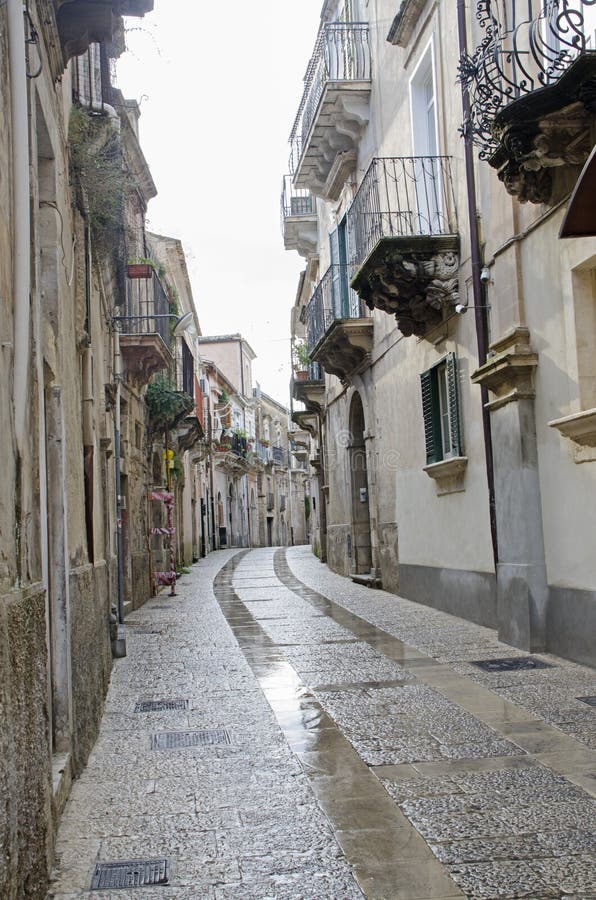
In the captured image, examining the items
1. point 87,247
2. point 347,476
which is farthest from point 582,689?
point 347,476

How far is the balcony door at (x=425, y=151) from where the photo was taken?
12078 millimetres

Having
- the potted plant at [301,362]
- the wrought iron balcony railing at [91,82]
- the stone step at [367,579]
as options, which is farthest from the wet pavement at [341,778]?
the potted plant at [301,362]

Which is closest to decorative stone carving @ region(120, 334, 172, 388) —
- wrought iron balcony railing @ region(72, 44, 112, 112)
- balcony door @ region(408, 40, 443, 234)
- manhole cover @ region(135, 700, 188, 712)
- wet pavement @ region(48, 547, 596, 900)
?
balcony door @ region(408, 40, 443, 234)

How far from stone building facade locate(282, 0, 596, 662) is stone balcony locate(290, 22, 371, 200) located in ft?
0.15

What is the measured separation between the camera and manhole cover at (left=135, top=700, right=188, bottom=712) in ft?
22.5

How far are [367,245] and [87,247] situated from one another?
6.54 m

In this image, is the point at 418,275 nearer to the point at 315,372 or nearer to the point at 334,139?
the point at 334,139

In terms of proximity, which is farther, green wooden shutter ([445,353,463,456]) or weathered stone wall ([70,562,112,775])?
green wooden shutter ([445,353,463,456])

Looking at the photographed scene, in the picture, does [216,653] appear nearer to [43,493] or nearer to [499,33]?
[43,493]

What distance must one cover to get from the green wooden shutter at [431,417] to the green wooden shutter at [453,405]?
71cm

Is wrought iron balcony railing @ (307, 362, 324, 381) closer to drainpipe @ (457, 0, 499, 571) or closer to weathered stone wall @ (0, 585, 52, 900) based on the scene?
drainpipe @ (457, 0, 499, 571)

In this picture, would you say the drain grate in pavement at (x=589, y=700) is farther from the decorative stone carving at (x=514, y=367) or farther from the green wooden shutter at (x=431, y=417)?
the green wooden shutter at (x=431, y=417)

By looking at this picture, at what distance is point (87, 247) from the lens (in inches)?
342

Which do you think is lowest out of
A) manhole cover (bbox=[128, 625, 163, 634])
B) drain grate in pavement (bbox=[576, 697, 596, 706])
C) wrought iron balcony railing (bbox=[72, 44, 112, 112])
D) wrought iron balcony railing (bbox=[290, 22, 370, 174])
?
drain grate in pavement (bbox=[576, 697, 596, 706])
